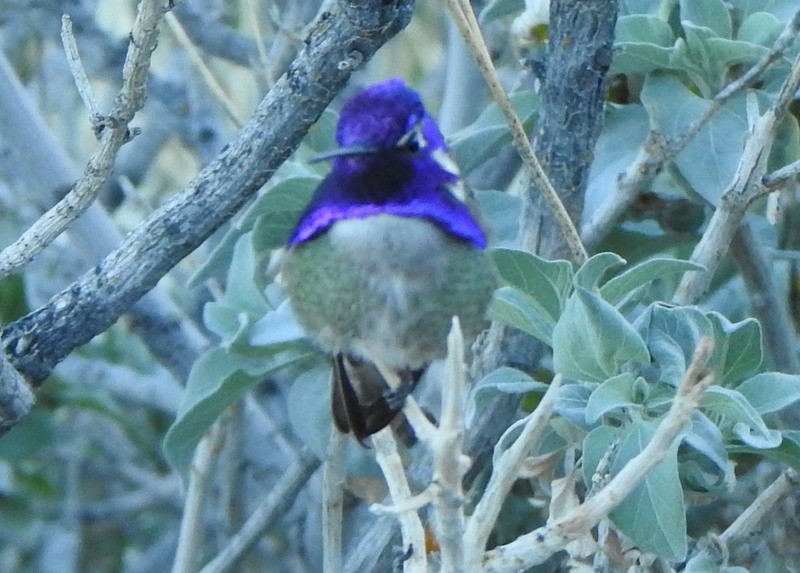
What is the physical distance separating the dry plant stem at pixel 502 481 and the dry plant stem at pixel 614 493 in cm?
2

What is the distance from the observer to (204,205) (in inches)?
51.8

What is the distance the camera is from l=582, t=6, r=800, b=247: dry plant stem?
151 cm

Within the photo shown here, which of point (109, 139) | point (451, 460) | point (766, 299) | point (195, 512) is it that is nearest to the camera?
point (451, 460)

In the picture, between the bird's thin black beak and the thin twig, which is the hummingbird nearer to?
the bird's thin black beak

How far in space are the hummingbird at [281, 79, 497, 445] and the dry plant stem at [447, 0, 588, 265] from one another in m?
0.11

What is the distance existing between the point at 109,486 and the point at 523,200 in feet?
7.11

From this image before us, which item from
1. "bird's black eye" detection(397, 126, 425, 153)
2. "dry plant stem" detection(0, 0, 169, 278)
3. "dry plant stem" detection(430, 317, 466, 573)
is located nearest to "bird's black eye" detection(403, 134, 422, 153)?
"bird's black eye" detection(397, 126, 425, 153)

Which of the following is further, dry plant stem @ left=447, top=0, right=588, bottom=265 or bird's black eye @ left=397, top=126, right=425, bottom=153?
bird's black eye @ left=397, top=126, right=425, bottom=153

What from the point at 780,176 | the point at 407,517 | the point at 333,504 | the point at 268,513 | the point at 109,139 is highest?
the point at 109,139

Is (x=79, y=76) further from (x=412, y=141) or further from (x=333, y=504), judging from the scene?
(x=333, y=504)

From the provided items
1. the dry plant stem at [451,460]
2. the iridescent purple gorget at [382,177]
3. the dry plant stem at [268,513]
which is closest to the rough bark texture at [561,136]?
the iridescent purple gorget at [382,177]

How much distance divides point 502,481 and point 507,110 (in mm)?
491

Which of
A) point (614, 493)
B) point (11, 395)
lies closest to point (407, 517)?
point (614, 493)

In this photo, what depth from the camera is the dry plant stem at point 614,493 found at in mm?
914
